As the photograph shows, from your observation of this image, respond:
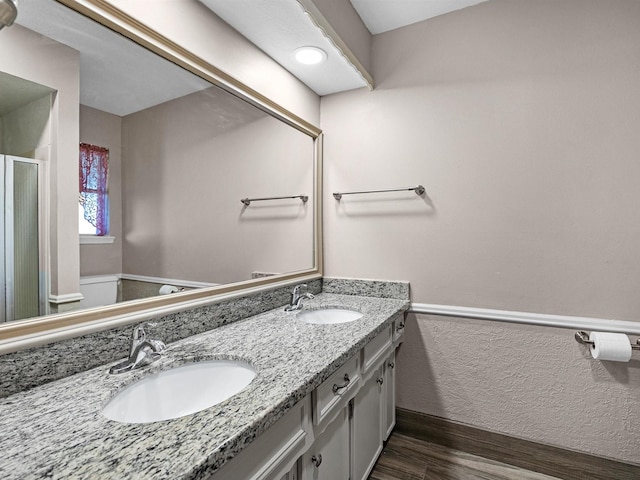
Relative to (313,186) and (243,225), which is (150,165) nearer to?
(243,225)

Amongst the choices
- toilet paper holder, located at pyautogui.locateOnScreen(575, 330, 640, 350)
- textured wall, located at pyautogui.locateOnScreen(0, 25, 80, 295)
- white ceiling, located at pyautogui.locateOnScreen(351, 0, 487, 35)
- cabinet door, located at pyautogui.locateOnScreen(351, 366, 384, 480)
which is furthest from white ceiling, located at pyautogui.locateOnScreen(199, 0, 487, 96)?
toilet paper holder, located at pyautogui.locateOnScreen(575, 330, 640, 350)

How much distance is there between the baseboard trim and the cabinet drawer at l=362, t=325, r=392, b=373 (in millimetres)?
596

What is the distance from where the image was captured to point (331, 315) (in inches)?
71.1

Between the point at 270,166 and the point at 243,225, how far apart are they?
414mm

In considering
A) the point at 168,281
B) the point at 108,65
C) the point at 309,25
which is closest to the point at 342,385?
the point at 168,281

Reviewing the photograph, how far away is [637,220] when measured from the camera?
1.44 m

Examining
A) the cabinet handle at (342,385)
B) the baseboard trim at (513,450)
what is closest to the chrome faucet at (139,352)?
the cabinet handle at (342,385)

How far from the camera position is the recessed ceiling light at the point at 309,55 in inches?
64.8

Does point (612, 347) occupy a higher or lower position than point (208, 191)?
lower

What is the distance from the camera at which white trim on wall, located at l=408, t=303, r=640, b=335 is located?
1.46 meters

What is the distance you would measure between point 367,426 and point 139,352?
3.49ft

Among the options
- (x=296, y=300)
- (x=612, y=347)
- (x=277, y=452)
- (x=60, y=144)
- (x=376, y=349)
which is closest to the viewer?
(x=277, y=452)

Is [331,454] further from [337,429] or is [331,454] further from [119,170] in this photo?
[119,170]

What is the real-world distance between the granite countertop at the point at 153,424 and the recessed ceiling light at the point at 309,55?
56.8 inches
